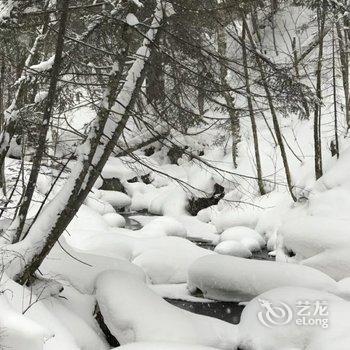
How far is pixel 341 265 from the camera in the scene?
8.26 m

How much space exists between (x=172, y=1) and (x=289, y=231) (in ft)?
21.0

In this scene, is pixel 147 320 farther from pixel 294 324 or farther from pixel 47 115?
pixel 47 115

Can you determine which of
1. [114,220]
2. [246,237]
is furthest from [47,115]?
[114,220]

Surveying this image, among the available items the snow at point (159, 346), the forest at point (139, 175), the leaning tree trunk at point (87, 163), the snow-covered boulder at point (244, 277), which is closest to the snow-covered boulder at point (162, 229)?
the forest at point (139, 175)

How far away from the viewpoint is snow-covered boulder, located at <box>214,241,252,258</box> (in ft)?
35.4

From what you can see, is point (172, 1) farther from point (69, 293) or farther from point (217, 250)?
point (217, 250)

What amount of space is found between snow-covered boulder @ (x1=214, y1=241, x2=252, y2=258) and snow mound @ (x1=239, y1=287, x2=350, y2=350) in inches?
184

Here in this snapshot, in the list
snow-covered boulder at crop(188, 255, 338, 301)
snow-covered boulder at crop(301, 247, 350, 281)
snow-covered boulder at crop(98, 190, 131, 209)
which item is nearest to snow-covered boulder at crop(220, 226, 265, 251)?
snow-covered boulder at crop(301, 247, 350, 281)

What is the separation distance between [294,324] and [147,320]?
165 cm

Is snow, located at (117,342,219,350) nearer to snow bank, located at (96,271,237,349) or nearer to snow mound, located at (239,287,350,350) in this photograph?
snow bank, located at (96,271,237,349)

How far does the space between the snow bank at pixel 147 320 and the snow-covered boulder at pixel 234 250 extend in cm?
493

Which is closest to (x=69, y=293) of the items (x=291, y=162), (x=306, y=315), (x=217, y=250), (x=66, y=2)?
(x=306, y=315)

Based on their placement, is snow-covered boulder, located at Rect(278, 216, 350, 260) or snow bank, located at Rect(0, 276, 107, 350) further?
snow-covered boulder, located at Rect(278, 216, 350, 260)

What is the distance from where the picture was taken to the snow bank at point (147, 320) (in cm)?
502
